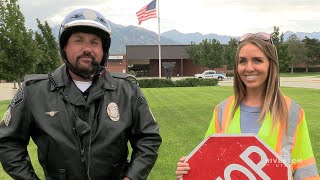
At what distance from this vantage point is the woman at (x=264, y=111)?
2564 millimetres

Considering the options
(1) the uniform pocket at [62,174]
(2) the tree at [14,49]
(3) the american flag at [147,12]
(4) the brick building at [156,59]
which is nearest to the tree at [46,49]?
(2) the tree at [14,49]

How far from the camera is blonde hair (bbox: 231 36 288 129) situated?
265 centimetres

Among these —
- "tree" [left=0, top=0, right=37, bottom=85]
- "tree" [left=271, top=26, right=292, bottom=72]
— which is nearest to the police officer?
"tree" [left=0, top=0, right=37, bottom=85]

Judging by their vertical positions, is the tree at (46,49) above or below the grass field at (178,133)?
above

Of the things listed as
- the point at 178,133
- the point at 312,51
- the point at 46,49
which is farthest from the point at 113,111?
the point at 312,51

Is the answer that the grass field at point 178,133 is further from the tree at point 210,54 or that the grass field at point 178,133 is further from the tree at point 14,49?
the tree at point 210,54

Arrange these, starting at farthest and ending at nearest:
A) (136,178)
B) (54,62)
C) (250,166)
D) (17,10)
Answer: (54,62), (17,10), (136,178), (250,166)

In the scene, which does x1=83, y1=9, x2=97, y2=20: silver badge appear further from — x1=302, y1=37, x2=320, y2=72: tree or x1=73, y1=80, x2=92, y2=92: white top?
x1=302, y1=37, x2=320, y2=72: tree

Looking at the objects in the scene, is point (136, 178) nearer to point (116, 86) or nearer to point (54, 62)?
point (116, 86)

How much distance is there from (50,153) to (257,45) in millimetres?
1486

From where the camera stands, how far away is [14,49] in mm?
21141

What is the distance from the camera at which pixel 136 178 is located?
2.51 m

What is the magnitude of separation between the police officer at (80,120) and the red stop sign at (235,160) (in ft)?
1.05

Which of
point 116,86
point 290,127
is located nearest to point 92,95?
point 116,86
